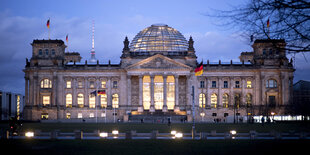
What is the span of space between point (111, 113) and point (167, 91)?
18.1m

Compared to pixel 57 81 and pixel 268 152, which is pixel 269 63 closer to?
pixel 57 81

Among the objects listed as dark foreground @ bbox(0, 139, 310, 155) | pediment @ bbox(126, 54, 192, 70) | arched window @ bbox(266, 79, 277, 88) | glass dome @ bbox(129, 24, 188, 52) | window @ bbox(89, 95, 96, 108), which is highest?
glass dome @ bbox(129, 24, 188, 52)

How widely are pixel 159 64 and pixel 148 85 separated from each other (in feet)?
29.1

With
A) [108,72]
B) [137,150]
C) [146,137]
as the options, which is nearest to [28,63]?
[108,72]

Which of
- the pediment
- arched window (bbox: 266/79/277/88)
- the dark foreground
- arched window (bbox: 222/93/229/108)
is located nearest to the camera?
the dark foreground

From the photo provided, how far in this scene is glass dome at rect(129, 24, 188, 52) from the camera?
133 meters

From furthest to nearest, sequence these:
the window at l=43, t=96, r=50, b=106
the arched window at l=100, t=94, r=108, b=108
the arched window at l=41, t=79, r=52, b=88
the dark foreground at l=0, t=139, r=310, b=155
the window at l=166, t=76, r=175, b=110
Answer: the window at l=166, t=76, r=175, b=110 < the arched window at l=41, t=79, r=52, b=88 < the arched window at l=100, t=94, r=108, b=108 < the window at l=43, t=96, r=50, b=106 < the dark foreground at l=0, t=139, r=310, b=155

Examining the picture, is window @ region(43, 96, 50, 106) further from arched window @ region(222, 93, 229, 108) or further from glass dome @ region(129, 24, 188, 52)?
arched window @ region(222, 93, 229, 108)

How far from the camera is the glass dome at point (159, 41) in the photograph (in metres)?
133

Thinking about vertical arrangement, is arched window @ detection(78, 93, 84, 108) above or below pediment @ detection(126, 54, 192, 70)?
below

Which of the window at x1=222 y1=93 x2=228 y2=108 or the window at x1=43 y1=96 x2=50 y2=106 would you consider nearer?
the window at x1=222 y1=93 x2=228 y2=108

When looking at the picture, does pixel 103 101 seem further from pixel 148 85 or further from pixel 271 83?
pixel 271 83

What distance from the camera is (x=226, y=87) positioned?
123m

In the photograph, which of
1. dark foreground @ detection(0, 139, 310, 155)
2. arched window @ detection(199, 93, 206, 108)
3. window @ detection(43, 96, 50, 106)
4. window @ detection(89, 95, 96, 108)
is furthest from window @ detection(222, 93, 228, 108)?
dark foreground @ detection(0, 139, 310, 155)
